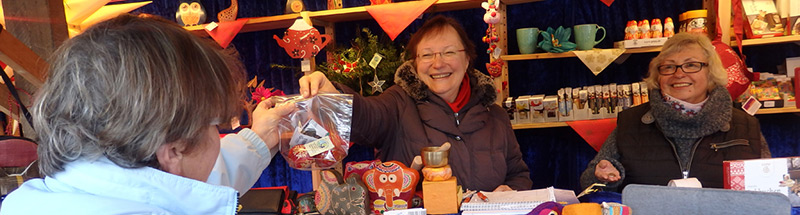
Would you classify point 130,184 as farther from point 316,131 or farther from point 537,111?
point 537,111

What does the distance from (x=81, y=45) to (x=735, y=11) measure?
124 inches

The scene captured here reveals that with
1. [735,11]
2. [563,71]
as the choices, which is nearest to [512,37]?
[563,71]

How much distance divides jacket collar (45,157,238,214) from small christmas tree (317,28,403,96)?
8.17 feet

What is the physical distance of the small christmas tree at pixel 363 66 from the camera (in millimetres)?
3379

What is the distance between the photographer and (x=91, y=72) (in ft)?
2.62

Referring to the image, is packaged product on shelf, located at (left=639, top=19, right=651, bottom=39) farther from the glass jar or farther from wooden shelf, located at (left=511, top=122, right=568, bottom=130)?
wooden shelf, located at (left=511, top=122, right=568, bottom=130)

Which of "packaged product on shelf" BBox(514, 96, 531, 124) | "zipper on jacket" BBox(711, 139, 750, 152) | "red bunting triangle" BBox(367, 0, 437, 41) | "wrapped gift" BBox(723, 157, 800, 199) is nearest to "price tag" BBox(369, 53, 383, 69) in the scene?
"red bunting triangle" BBox(367, 0, 437, 41)

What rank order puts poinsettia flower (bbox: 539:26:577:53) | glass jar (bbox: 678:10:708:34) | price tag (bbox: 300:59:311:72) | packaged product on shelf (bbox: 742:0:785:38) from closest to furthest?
packaged product on shelf (bbox: 742:0:785:38) → glass jar (bbox: 678:10:708:34) → poinsettia flower (bbox: 539:26:577:53) → price tag (bbox: 300:59:311:72)

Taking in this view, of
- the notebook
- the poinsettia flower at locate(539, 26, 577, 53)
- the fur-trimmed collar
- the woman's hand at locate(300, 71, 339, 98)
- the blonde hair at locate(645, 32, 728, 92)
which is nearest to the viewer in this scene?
the notebook

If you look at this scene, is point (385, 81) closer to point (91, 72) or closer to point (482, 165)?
point (482, 165)

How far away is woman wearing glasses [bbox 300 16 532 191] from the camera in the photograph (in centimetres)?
224

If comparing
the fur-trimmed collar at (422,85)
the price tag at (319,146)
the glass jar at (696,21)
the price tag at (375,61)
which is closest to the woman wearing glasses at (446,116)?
the fur-trimmed collar at (422,85)

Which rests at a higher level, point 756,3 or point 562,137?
point 756,3

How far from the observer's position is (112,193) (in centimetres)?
84
